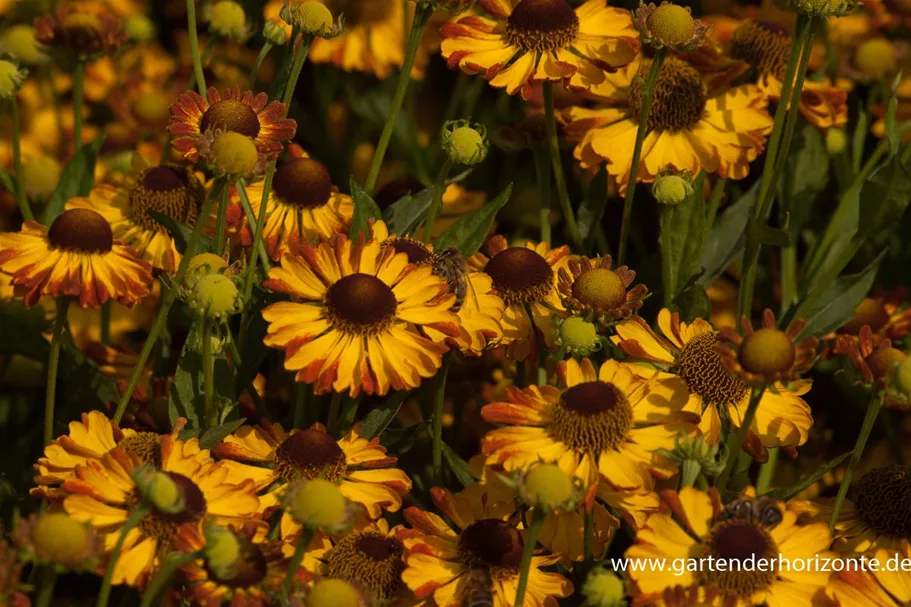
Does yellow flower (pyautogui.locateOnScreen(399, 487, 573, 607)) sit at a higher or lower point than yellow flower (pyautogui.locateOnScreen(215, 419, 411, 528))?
lower

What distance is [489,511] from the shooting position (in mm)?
1590

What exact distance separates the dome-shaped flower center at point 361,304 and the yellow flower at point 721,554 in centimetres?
40

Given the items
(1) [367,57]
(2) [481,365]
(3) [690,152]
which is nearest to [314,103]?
(1) [367,57]

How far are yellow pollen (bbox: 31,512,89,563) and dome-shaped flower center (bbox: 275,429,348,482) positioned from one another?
393 mm

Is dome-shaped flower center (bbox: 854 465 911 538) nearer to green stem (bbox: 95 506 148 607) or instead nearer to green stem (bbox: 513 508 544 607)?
green stem (bbox: 513 508 544 607)

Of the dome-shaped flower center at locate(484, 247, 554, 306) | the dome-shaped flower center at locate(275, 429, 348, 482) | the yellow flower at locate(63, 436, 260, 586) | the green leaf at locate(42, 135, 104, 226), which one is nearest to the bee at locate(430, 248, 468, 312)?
the dome-shaped flower center at locate(484, 247, 554, 306)

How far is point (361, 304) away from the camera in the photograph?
159 centimetres

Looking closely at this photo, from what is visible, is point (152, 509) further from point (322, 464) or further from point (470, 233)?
Answer: point (470, 233)

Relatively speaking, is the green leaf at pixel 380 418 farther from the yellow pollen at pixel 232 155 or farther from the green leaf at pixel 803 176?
the green leaf at pixel 803 176

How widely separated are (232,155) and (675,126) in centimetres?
80

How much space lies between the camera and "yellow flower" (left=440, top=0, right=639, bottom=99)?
189 cm

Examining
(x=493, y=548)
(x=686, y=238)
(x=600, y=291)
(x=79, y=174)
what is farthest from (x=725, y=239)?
(x=79, y=174)

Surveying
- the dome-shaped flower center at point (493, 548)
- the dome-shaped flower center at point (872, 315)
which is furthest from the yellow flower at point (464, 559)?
the dome-shaped flower center at point (872, 315)

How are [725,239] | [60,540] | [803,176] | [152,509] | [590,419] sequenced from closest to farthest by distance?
A: [60,540] < [152,509] < [590,419] < [725,239] < [803,176]
